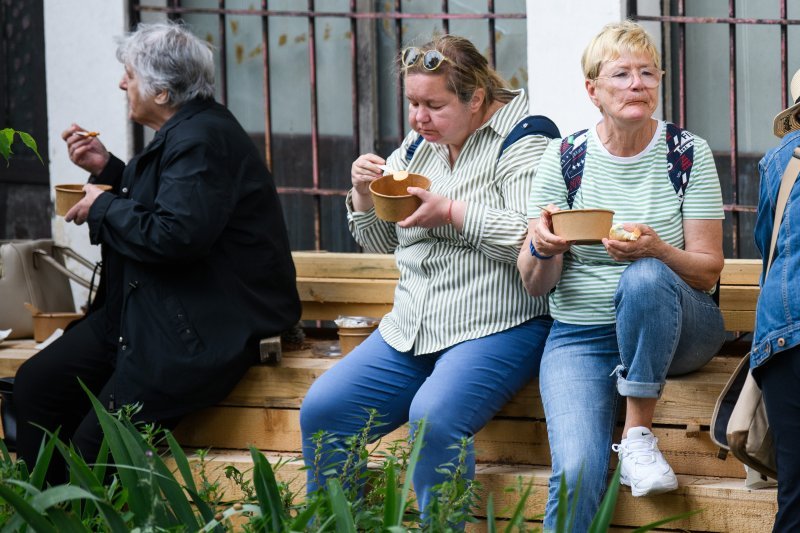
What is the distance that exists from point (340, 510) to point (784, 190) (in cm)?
124

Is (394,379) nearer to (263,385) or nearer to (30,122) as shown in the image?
(263,385)

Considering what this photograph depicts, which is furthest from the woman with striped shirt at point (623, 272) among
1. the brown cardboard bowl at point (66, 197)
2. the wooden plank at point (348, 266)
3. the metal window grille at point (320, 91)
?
the metal window grille at point (320, 91)

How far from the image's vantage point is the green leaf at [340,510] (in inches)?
82.0

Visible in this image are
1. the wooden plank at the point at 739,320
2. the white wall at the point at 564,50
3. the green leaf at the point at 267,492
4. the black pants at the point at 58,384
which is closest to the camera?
the green leaf at the point at 267,492

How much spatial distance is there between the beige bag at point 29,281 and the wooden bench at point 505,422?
0.12m

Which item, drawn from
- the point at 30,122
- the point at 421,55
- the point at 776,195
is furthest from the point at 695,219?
the point at 30,122

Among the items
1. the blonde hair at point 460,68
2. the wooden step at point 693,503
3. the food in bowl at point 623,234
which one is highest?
the blonde hair at point 460,68

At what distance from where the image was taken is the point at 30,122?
18.9 feet

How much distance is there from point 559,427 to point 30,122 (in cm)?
369

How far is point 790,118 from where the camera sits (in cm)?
281

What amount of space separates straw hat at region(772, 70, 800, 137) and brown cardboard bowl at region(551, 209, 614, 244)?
1.43ft

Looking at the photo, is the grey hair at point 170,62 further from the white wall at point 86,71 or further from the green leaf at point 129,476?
the green leaf at point 129,476

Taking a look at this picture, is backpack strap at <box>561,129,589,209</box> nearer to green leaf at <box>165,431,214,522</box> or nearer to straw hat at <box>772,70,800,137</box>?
straw hat at <box>772,70,800,137</box>

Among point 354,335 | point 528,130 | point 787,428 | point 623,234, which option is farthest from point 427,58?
point 787,428
